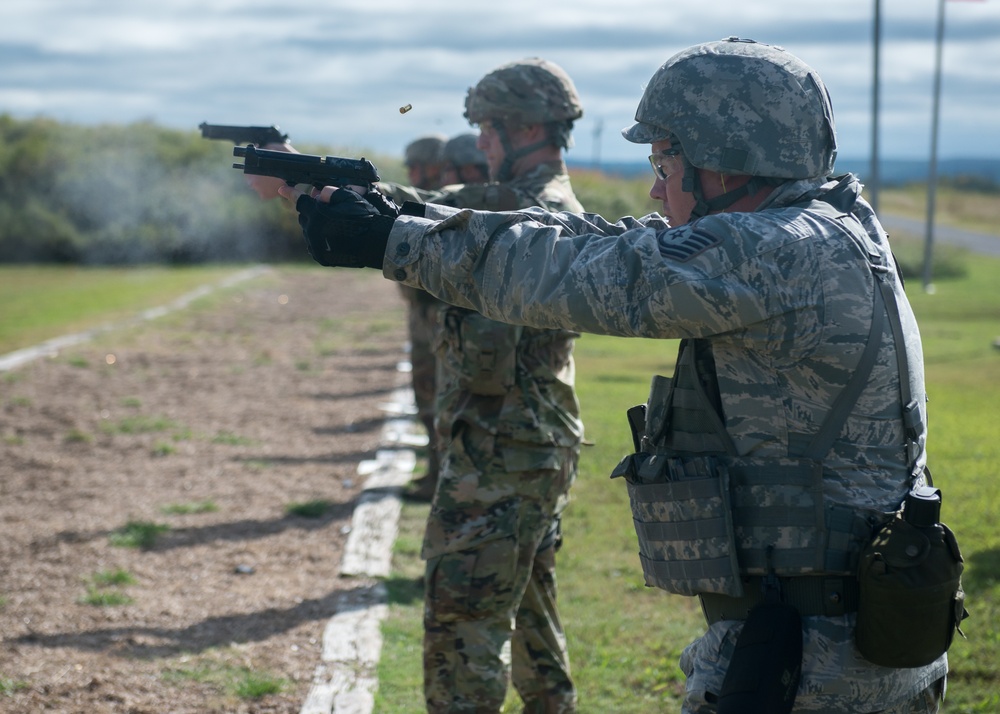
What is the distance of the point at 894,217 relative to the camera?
190 ft

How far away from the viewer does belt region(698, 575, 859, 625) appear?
8.82 ft

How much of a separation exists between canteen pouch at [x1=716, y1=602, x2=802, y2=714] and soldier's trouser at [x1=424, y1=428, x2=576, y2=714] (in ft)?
5.42

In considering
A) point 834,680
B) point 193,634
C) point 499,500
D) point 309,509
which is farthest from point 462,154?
point 834,680

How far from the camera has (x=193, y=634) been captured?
6004mm

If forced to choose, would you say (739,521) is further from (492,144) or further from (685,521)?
(492,144)

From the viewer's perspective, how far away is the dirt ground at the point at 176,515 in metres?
5.48

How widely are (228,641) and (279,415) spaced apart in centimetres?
670

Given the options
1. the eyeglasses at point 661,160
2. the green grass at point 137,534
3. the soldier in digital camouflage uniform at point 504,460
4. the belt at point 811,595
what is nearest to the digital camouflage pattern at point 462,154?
the green grass at point 137,534

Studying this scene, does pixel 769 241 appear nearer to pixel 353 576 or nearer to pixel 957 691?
pixel 957 691

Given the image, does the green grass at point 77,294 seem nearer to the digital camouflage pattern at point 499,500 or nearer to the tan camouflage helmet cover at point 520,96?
the tan camouflage helmet cover at point 520,96

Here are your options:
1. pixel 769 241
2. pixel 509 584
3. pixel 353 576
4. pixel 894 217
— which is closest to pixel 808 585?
pixel 769 241

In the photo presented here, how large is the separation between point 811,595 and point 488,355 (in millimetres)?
1954

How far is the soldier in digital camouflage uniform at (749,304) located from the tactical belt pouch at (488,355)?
150cm

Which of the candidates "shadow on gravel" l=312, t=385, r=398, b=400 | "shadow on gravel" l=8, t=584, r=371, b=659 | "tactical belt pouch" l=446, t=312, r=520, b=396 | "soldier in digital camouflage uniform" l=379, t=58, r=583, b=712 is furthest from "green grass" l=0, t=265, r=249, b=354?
"tactical belt pouch" l=446, t=312, r=520, b=396
